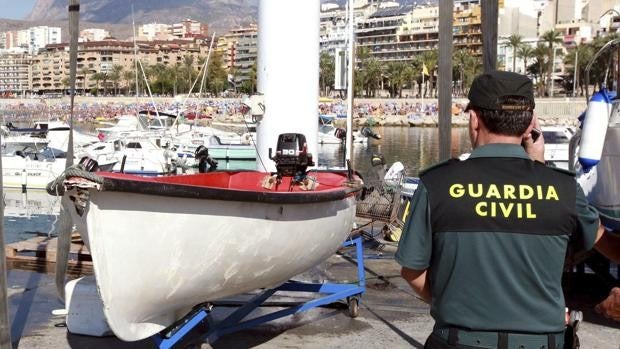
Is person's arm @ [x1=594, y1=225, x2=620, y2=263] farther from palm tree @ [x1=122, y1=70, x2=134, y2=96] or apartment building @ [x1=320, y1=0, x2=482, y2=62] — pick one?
palm tree @ [x1=122, y1=70, x2=134, y2=96]

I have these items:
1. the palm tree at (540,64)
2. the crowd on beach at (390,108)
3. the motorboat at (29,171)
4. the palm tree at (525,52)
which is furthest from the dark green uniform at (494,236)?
the palm tree at (525,52)

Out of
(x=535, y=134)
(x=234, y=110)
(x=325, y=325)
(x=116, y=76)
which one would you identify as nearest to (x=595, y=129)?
(x=325, y=325)

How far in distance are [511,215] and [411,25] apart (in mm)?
180106

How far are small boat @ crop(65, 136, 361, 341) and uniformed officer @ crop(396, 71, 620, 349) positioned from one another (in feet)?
6.44

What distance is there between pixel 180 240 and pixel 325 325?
105 inches

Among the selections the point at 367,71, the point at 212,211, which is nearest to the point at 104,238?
the point at 212,211

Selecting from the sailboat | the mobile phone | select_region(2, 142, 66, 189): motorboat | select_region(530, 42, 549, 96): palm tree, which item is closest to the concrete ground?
the sailboat

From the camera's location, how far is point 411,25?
586 ft

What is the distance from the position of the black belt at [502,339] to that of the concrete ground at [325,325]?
10.1 ft

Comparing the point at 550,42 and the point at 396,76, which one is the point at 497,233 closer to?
the point at 550,42

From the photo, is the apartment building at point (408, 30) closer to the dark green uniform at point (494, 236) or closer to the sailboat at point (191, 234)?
the sailboat at point (191, 234)

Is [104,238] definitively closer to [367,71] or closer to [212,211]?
[212,211]

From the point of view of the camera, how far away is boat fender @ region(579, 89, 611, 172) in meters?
7.08

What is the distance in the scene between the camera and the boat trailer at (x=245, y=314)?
525 cm
